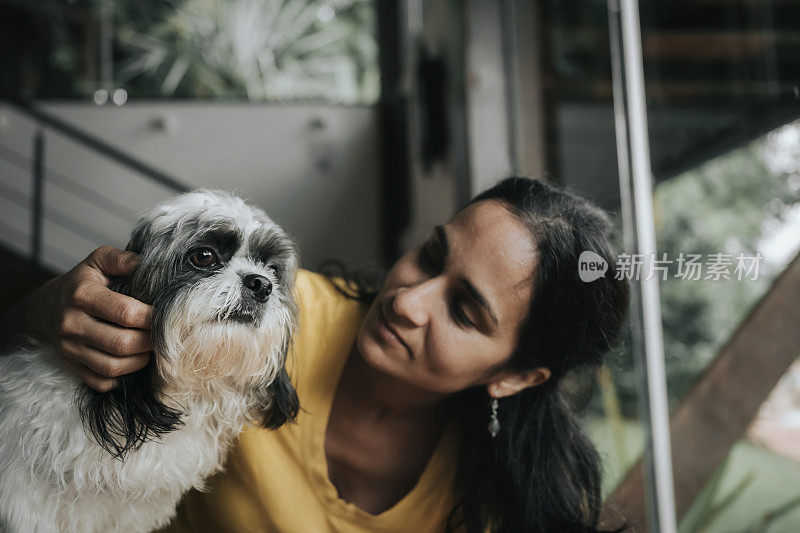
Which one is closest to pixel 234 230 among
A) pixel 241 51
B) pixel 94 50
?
pixel 241 51

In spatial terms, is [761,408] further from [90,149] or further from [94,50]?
[94,50]

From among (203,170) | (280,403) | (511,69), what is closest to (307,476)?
(280,403)

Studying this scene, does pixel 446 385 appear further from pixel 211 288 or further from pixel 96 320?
pixel 96 320

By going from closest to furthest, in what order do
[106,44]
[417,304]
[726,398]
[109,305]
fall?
[109,305] → [417,304] → [726,398] → [106,44]

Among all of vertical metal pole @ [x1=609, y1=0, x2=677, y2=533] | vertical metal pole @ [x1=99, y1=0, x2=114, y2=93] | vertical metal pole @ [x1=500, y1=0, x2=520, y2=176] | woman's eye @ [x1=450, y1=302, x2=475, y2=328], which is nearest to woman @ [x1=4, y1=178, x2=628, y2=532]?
woman's eye @ [x1=450, y1=302, x2=475, y2=328]

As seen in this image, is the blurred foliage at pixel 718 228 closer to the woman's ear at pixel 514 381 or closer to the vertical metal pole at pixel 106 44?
the woman's ear at pixel 514 381

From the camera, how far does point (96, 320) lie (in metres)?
0.57

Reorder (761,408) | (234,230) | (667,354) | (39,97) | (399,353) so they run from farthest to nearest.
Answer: (39,97) → (667,354) → (761,408) → (399,353) → (234,230)

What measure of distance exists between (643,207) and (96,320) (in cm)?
98

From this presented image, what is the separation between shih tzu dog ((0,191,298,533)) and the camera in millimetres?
621

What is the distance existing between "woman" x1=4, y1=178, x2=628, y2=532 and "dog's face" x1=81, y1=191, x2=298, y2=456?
0.13ft

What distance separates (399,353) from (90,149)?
764 mm

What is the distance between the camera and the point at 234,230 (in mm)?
659

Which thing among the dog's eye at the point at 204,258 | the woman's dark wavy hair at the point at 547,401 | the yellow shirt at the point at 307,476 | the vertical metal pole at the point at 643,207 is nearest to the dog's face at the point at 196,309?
the dog's eye at the point at 204,258
